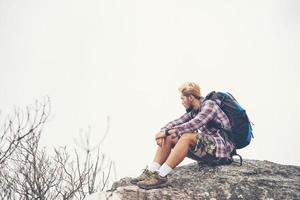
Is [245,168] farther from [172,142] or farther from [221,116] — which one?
[172,142]

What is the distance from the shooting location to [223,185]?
422cm

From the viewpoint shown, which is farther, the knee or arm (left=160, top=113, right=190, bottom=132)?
arm (left=160, top=113, right=190, bottom=132)

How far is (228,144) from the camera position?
452 cm

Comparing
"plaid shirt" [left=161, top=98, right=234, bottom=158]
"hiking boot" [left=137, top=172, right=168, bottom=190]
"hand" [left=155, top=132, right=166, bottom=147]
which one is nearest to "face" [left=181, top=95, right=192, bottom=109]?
"plaid shirt" [left=161, top=98, right=234, bottom=158]

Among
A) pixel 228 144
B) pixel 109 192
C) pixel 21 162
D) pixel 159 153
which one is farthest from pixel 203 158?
pixel 21 162

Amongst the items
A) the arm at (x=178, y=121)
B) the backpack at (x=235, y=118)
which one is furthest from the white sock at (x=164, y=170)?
the backpack at (x=235, y=118)

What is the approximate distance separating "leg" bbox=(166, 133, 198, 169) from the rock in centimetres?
33

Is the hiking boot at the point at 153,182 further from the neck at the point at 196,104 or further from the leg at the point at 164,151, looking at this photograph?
the neck at the point at 196,104

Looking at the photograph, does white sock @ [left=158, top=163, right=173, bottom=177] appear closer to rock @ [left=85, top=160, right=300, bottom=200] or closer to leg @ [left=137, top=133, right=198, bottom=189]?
leg @ [left=137, top=133, right=198, bottom=189]

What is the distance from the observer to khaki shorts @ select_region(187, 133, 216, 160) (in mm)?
4406

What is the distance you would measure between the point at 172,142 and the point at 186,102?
26.0 inches

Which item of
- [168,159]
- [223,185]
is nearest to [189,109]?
[168,159]

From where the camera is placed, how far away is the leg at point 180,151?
13.6 ft

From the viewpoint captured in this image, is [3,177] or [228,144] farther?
[3,177]
